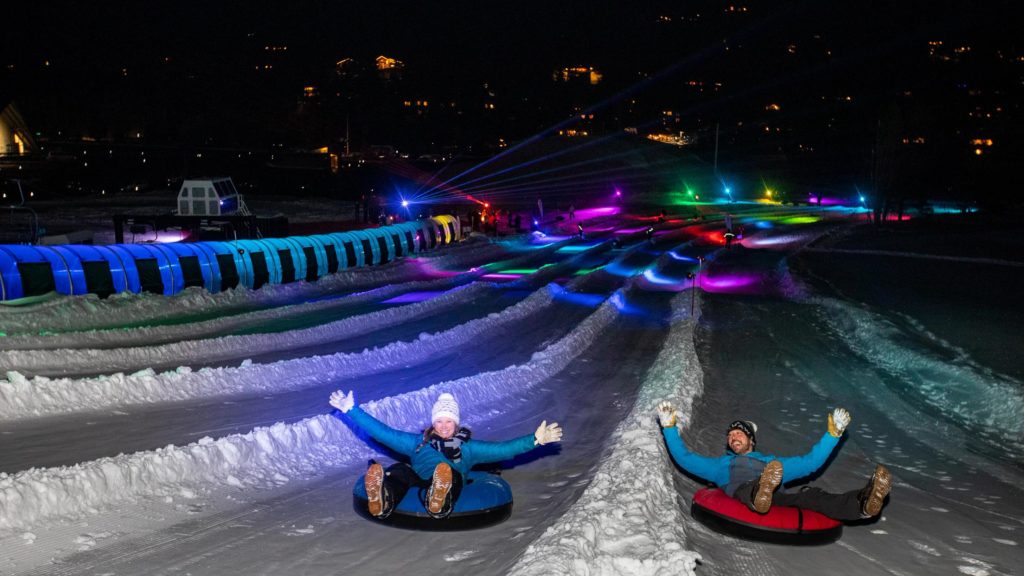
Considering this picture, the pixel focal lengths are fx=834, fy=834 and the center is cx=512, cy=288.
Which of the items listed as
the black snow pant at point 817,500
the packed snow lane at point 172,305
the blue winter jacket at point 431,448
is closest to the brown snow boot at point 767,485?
the black snow pant at point 817,500

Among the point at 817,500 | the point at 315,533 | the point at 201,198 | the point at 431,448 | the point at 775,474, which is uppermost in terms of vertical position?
the point at 201,198

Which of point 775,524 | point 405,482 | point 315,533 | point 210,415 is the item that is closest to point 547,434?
point 405,482

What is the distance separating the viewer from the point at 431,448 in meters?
8.45

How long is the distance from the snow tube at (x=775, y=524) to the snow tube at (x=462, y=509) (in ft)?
6.99

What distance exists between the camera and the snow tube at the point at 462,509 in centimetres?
796

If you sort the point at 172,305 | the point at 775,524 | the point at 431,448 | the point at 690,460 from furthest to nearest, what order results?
the point at 172,305 → the point at 690,460 → the point at 431,448 → the point at 775,524

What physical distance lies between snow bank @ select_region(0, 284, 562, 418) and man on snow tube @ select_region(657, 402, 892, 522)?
7.75 m

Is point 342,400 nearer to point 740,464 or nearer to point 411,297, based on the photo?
point 740,464

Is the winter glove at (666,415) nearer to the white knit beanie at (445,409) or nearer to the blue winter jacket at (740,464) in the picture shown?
the blue winter jacket at (740,464)

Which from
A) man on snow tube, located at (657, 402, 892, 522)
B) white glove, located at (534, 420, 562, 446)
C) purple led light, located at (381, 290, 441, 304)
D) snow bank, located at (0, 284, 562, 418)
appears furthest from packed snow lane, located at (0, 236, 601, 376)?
man on snow tube, located at (657, 402, 892, 522)

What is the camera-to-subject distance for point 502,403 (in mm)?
14508

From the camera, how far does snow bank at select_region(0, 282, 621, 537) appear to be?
8.19 m

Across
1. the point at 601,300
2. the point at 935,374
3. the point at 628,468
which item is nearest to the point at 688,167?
the point at 601,300

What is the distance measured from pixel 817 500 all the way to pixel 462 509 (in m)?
3.58
